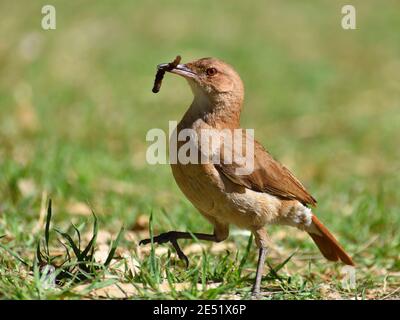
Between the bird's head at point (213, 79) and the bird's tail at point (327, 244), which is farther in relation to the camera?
the bird's tail at point (327, 244)

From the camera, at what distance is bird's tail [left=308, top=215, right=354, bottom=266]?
4691 mm

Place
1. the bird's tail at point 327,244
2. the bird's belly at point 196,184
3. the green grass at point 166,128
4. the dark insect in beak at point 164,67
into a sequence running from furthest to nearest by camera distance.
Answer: the bird's tail at point 327,244 → the dark insect in beak at point 164,67 → the green grass at point 166,128 → the bird's belly at point 196,184

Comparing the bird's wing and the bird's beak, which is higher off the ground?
the bird's beak

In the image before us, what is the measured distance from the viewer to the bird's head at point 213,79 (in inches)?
176

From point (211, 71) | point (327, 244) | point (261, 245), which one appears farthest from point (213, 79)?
point (327, 244)

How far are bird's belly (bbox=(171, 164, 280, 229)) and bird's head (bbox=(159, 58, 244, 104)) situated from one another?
1.73 ft

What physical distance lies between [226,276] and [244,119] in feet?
18.9

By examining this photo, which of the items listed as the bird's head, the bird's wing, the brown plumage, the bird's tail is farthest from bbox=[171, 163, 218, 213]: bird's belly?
the bird's tail

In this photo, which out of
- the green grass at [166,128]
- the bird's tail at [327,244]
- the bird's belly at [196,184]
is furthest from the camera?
the bird's tail at [327,244]

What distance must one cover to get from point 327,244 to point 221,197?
94cm

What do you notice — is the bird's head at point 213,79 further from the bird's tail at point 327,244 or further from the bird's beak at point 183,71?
the bird's tail at point 327,244

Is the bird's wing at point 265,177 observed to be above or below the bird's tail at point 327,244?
above

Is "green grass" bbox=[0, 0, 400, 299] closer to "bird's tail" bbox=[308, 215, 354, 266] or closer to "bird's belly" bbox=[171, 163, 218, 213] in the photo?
"bird's tail" bbox=[308, 215, 354, 266]

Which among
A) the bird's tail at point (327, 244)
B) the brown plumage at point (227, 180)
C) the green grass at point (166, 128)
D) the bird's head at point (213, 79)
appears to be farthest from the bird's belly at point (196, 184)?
the bird's tail at point (327, 244)
